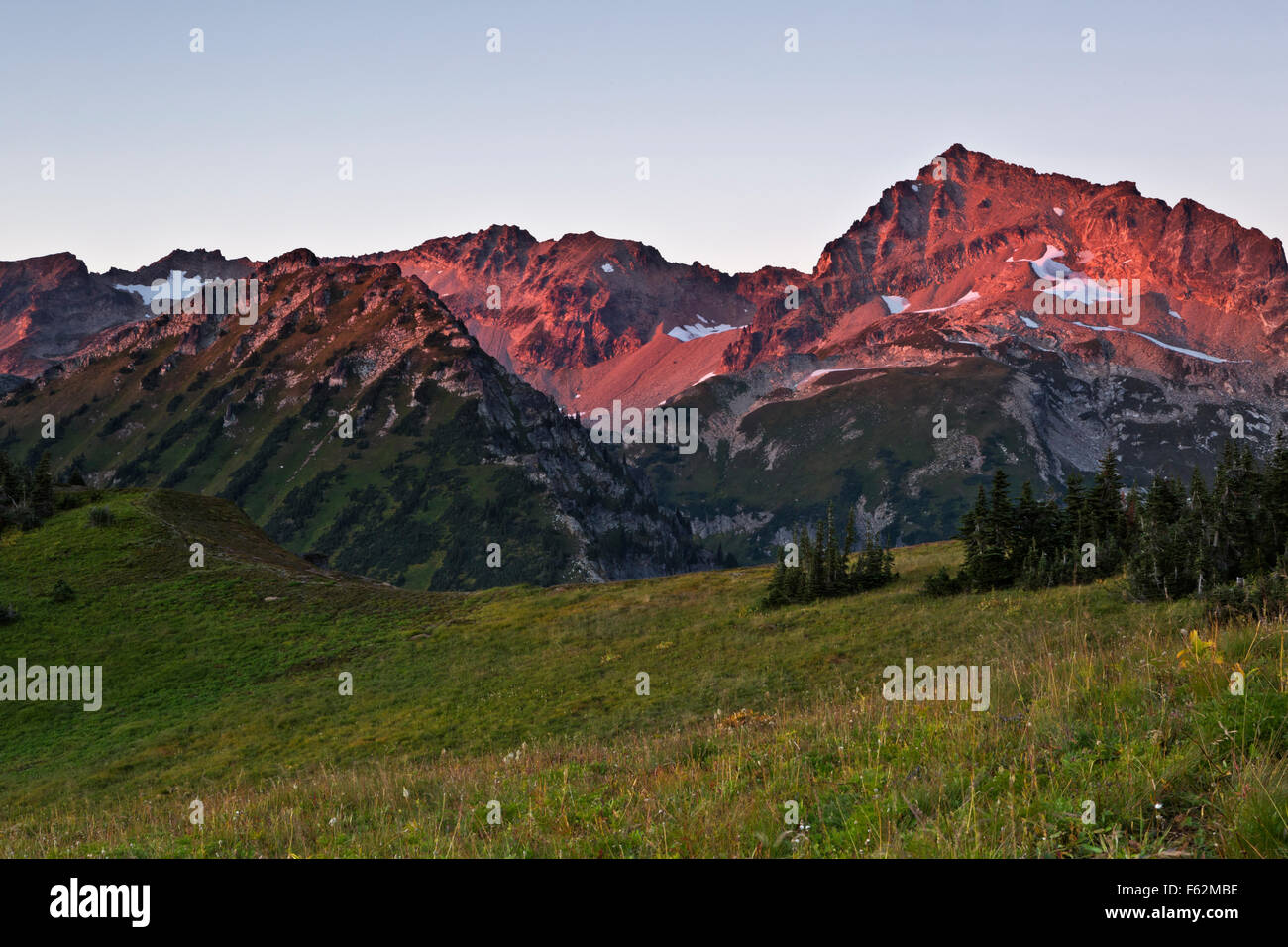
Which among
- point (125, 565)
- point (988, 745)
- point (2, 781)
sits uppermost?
point (988, 745)

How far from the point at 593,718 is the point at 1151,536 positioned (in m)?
25.0

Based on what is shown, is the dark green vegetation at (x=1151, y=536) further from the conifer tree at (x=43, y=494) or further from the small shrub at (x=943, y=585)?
the conifer tree at (x=43, y=494)

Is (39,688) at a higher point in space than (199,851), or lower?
lower

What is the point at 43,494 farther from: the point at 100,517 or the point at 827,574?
the point at 827,574

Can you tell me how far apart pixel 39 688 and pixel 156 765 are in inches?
581

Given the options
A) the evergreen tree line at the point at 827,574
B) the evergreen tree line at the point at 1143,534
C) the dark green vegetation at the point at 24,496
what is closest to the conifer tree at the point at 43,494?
the dark green vegetation at the point at 24,496

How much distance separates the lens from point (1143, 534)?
34406mm

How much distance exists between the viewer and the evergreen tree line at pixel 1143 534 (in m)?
32.8

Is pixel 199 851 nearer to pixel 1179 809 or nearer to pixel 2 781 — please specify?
pixel 1179 809

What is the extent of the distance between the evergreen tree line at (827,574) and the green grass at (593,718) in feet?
7.08

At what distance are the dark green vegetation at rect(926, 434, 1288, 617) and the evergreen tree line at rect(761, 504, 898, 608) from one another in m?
5.08

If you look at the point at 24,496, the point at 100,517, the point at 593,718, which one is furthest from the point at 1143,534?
the point at 24,496

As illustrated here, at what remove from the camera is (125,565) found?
5634cm
